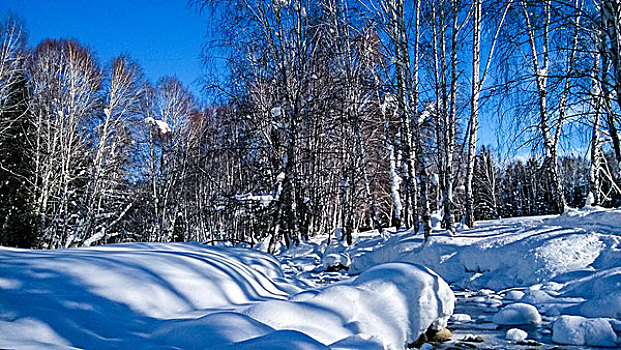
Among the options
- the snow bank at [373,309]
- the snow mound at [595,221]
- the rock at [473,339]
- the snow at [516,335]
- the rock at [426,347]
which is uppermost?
the snow mound at [595,221]

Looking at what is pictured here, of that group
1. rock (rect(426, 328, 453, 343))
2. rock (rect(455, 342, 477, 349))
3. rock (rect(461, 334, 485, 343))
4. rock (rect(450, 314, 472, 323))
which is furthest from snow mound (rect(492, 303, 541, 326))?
rock (rect(455, 342, 477, 349))

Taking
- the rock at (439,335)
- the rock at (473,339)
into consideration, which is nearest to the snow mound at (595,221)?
the rock at (473,339)

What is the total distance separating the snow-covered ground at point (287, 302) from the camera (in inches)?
89.6

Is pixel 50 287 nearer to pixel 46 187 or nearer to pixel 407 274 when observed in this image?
pixel 407 274

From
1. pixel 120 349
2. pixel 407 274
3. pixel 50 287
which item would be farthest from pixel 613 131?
pixel 50 287

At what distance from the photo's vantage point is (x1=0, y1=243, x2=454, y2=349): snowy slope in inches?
86.7

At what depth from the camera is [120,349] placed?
2186 mm

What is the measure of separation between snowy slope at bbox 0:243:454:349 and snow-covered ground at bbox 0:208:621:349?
1 cm

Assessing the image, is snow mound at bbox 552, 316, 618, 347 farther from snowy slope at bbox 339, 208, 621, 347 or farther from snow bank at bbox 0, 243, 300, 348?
snow bank at bbox 0, 243, 300, 348

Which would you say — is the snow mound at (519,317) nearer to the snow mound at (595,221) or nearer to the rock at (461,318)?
the rock at (461,318)

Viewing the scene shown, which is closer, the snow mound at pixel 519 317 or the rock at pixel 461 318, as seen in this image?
the snow mound at pixel 519 317

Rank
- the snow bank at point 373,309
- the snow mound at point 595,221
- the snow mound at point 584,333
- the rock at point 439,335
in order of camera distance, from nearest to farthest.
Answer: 1. the snow bank at point 373,309
2. the snow mound at point 584,333
3. the rock at point 439,335
4. the snow mound at point 595,221

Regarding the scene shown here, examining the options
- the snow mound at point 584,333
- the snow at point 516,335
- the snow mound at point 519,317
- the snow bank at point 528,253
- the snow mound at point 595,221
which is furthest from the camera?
the snow mound at point 595,221

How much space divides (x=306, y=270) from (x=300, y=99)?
423 centimetres
